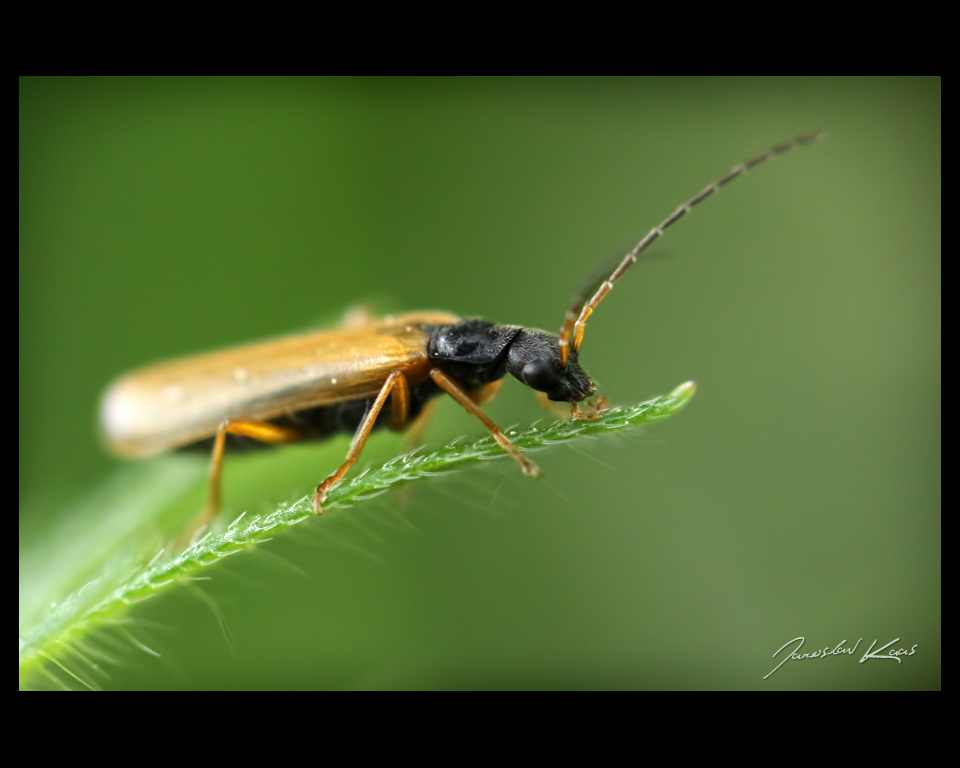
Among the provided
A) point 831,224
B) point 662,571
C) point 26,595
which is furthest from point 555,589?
point 831,224

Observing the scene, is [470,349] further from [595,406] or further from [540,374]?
[595,406]

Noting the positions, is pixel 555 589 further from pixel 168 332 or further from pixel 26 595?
pixel 168 332

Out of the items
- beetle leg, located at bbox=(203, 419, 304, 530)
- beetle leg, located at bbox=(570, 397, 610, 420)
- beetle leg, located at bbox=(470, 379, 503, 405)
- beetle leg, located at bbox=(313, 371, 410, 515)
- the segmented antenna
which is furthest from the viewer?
beetle leg, located at bbox=(470, 379, 503, 405)

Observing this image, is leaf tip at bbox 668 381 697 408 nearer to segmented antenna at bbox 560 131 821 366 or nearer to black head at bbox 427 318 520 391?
segmented antenna at bbox 560 131 821 366

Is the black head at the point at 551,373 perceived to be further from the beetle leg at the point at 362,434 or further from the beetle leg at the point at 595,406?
the beetle leg at the point at 362,434

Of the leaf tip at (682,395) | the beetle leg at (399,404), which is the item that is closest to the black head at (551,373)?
the beetle leg at (399,404)

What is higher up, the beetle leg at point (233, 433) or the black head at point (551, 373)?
the beetle leg at point (233, 433)
